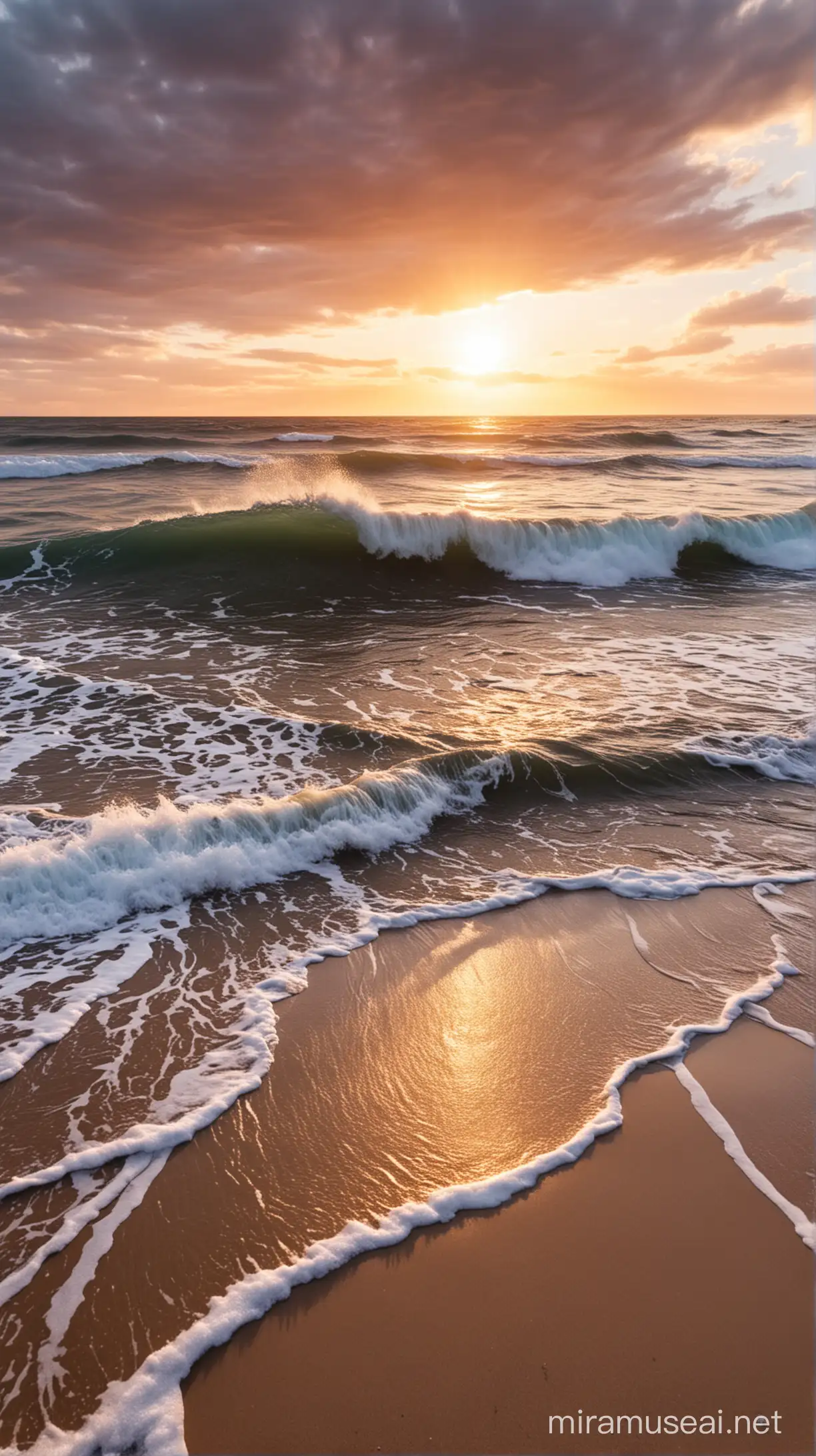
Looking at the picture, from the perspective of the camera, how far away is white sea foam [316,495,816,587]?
16.3 meters

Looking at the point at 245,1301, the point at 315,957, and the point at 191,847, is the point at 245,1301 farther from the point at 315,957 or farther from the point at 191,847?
the point at 191,847

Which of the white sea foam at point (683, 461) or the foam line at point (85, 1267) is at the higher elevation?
the white sea foam at point (683, 461)

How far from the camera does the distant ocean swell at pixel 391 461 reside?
29.2 m

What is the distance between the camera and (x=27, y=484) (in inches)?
1035

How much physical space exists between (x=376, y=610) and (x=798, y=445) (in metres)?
39.4

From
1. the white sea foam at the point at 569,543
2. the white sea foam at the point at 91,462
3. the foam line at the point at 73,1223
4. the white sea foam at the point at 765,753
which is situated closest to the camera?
the foam line at the point at 73,1223

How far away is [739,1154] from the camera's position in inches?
134

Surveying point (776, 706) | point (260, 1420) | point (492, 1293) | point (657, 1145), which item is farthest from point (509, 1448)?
point (776, 706)

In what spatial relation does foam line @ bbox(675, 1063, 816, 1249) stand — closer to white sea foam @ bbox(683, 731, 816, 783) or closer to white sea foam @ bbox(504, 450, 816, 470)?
white sea foam @ bbox(683, 731, 816, 783)

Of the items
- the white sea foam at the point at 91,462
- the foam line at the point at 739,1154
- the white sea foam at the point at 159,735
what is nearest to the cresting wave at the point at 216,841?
the white sea foam at the point at 159,735

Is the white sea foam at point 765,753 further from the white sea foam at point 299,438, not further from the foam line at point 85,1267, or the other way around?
the white sea foam at point 299,438

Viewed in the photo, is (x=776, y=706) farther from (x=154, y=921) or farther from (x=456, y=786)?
(x=154, y=921)

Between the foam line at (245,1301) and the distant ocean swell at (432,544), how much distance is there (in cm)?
1290

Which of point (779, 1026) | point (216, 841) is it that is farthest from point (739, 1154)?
point (216, 841)
